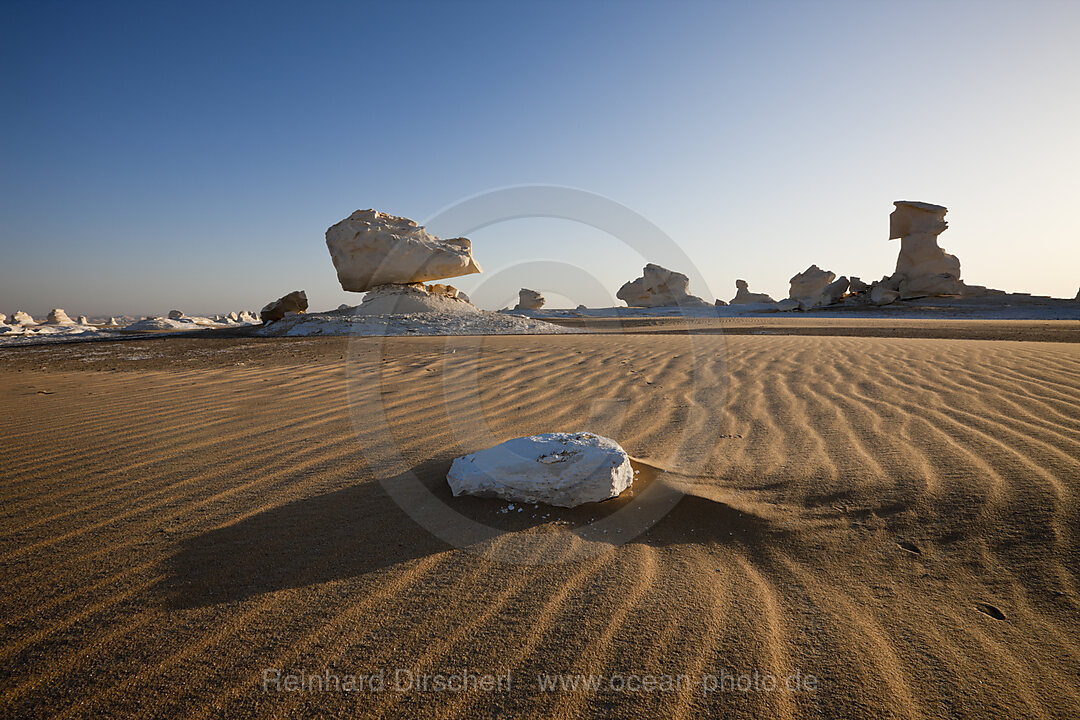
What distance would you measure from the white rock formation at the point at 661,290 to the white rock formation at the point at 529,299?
7896 millimetres

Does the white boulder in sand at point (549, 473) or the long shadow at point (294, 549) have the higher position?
the white boulder in sand at point (549, 473)

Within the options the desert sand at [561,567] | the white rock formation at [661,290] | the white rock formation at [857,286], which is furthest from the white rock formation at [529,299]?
the desert sand at [561,567]

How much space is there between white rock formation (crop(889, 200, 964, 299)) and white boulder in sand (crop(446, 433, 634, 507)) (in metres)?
29.9

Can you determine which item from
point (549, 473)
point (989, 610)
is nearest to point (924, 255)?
point (989, 610)

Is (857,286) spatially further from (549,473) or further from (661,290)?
(549,473)

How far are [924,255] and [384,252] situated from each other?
90.4 ft

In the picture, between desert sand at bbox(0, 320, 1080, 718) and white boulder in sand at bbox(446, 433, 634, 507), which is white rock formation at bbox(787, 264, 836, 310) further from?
white boulder in sand at bbox(446, 433, 634, 507)

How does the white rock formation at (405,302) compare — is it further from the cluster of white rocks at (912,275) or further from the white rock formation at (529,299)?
the white rock formation at (529,299)

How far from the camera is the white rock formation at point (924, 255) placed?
957 inches

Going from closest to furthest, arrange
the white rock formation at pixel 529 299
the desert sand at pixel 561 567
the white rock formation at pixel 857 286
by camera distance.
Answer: the desert sand at pixel 561 567 < the white rock formation at pixel 857 286 < the white rock formation at pixel 529 299

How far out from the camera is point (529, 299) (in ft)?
132

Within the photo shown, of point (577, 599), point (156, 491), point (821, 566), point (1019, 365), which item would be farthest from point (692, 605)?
point (1019, 365)

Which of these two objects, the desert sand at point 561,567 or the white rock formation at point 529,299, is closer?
the desert sand at point 561,567

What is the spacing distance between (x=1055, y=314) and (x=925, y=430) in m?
21.7
